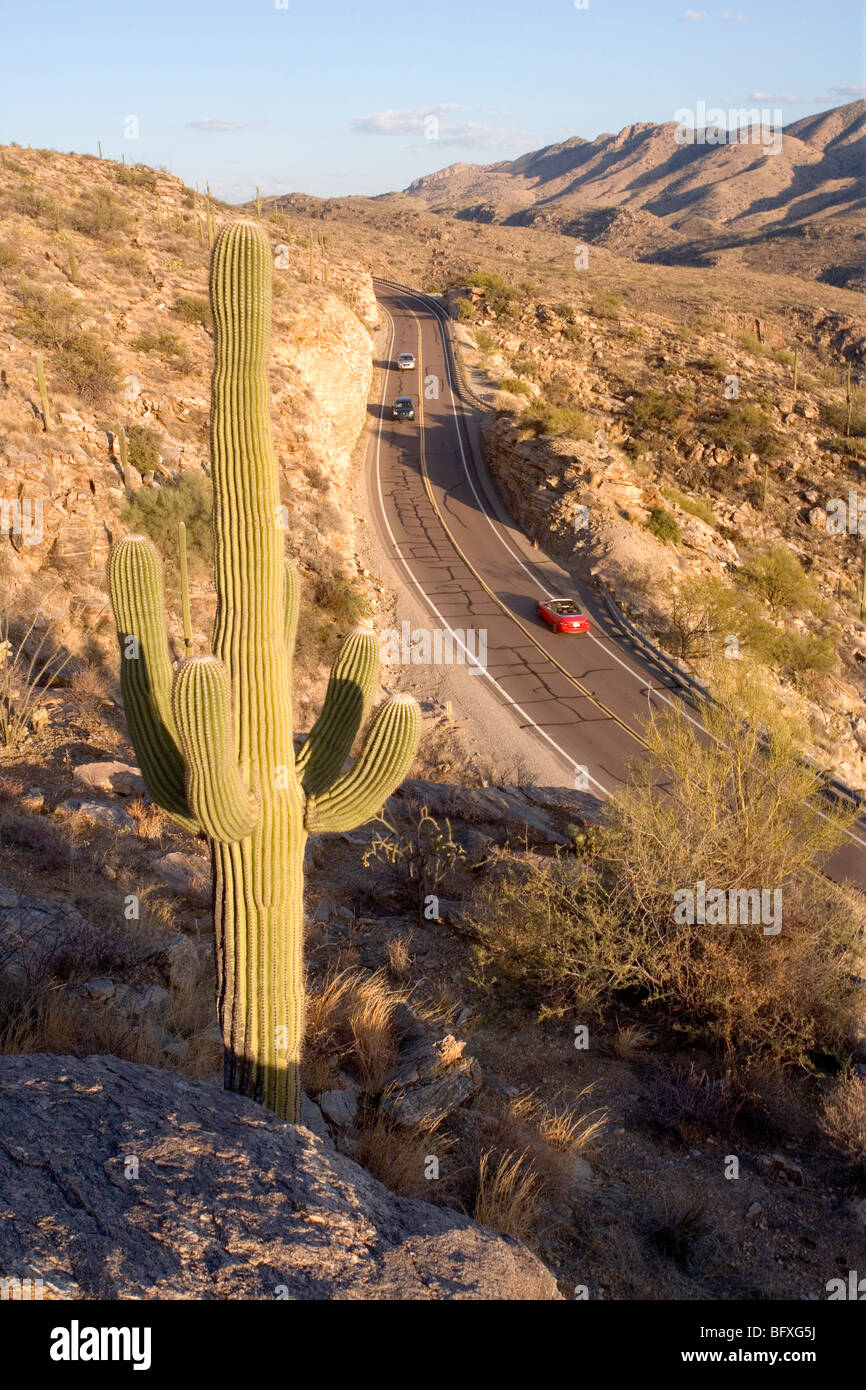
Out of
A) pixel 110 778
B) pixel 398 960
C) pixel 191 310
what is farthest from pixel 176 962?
pixel 191 310

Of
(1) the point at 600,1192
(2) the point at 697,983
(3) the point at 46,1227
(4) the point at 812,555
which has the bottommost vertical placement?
(1) the point at 600,1192

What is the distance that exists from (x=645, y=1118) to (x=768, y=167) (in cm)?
17122

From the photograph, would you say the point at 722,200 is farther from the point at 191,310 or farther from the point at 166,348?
the point at 166,348

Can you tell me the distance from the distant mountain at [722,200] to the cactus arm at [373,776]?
270 ft

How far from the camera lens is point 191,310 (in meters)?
31.0

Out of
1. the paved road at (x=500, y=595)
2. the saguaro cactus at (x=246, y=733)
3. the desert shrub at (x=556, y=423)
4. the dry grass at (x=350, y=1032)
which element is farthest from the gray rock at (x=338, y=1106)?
the desert shrub at (x=556, y=423)

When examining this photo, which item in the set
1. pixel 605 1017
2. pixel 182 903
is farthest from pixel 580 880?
pixel 182 903

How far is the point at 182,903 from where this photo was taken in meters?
Answer: 9.27

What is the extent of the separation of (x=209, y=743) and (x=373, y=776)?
138 cm

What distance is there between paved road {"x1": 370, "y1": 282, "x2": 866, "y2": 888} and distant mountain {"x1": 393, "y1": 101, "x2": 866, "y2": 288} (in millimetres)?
53920

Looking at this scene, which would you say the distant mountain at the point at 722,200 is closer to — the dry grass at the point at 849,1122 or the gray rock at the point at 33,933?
the dry grass at the point at 849,1122

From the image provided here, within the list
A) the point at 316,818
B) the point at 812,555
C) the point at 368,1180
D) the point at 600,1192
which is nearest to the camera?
the point at 368,1180

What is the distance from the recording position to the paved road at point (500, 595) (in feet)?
66.3

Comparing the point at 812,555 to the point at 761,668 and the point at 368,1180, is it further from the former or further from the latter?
the point at 368,1180
